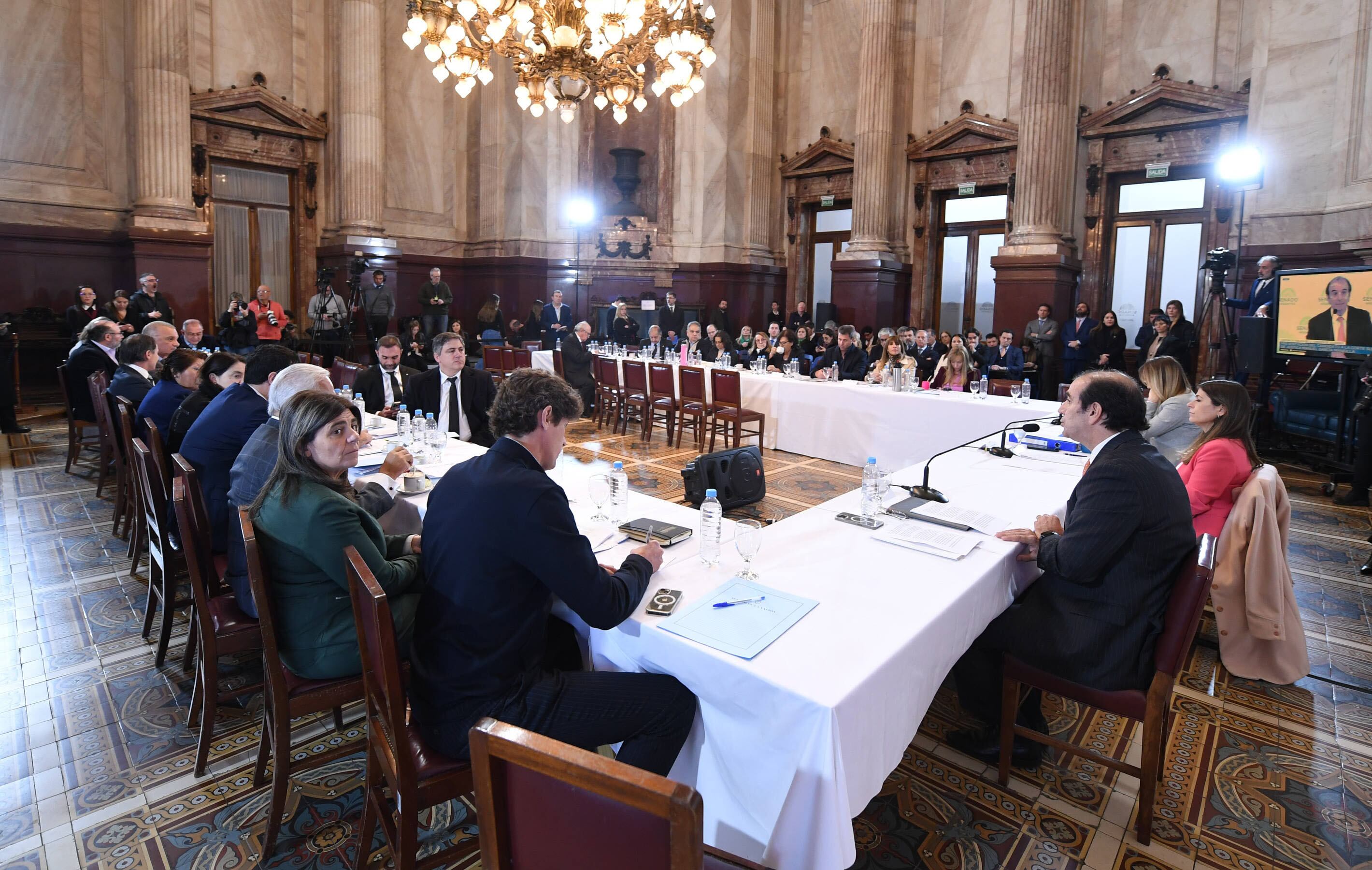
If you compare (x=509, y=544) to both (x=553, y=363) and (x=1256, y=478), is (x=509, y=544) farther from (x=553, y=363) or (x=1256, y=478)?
(x=553, y=363)

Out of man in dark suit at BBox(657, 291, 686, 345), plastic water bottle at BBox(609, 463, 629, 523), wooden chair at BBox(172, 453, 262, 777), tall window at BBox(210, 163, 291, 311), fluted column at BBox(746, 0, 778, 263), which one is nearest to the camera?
wooden chair at BBox(172, 453, 262, 777)

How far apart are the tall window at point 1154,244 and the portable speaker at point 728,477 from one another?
28.3 feet

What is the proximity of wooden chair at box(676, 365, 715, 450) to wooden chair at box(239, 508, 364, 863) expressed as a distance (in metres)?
5.39

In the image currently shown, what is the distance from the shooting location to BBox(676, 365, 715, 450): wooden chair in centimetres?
747

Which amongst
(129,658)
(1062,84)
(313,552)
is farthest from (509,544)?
(1062,84)

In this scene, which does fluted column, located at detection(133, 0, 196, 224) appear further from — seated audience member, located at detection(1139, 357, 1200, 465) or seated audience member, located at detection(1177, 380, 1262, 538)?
seated audience member, located at detection(1177, 380, 1262, 538)

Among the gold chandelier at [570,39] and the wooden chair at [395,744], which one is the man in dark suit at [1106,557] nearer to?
the wooden chair at [395,744]

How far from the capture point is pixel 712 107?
13211 mm

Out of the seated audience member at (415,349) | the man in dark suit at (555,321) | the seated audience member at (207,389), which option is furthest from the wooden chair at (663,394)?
the seated audience member at (207,389)

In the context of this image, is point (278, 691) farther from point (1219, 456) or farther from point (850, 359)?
point (850, 359)

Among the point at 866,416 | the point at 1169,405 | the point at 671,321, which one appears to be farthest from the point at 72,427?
the point at 671,321

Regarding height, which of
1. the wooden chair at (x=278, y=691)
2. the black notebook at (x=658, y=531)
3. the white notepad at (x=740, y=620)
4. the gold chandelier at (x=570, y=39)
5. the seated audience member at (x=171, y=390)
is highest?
the gold chandelier at (x=570, y=39)

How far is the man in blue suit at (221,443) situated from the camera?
310 cm

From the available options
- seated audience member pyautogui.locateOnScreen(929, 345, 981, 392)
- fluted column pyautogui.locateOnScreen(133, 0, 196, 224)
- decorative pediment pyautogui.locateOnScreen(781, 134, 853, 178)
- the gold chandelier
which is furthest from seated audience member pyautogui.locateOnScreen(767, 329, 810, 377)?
fluted column pyautogui.locateOnScreen(133, 0, 196, 224)
